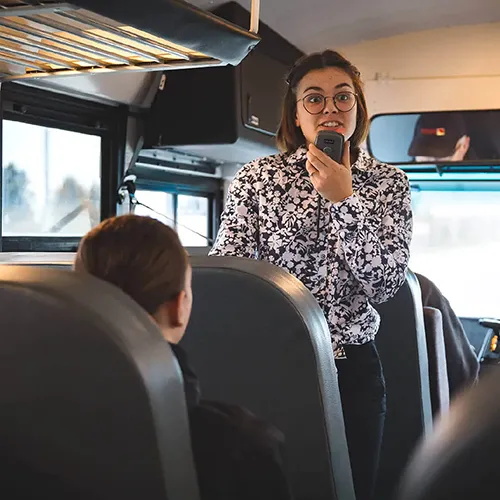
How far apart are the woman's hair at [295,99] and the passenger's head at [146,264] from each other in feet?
2.84

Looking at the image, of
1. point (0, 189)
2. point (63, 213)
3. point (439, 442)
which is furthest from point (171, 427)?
point (63, 213)

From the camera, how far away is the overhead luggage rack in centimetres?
162

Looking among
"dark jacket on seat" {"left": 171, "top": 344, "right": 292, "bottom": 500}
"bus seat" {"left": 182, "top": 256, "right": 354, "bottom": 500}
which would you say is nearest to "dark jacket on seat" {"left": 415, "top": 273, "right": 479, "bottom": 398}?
"bus seat" {"left": 182, "top": 256, "right": 354, "bottom": 500}

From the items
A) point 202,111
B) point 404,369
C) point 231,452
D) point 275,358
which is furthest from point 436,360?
point 231,452

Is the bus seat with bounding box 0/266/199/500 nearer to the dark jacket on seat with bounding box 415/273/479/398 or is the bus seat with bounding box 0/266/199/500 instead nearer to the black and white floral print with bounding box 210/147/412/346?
the black and white floral print with bounding box 210/147/412/346

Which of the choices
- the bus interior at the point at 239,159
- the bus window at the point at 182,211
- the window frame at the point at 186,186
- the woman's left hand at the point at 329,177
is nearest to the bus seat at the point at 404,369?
the bus interior at the point at 239,159

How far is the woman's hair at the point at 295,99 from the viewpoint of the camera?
1.86 m

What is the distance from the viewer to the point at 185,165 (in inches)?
167

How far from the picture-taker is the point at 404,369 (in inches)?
100

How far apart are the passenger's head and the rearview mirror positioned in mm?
3611

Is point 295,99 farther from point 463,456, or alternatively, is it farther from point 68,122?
point 68,122

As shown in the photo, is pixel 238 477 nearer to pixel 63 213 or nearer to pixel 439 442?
pixel 439 442

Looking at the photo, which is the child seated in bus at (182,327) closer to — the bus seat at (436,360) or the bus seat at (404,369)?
the bus seat at (404,369)

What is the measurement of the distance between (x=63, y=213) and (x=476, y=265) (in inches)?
99.7
